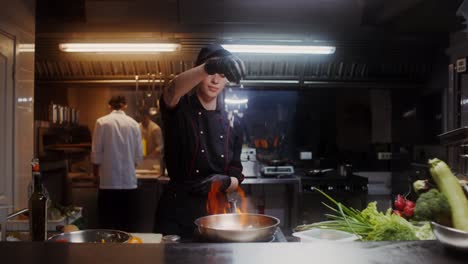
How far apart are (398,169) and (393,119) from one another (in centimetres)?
77

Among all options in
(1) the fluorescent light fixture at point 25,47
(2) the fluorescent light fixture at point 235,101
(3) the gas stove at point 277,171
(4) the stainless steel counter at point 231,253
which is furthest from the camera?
(2) the fluorescent light fixture at point 235,101

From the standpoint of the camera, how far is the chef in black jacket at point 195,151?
2553mm

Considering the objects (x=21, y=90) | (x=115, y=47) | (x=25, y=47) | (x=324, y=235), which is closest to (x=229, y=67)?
(x=324, y=235)

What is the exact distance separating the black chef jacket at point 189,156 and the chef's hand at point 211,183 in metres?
0.06

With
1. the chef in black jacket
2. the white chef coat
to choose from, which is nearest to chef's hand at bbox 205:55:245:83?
the chef in black jacket

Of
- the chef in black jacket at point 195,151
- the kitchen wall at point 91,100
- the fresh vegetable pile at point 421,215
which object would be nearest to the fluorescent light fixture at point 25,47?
the chef in black jacket at point 195,151

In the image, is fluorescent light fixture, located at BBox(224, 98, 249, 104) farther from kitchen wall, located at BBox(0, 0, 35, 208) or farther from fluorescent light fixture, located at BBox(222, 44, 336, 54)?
kitchen wall, located at BBox(0, 0, 35, 208)

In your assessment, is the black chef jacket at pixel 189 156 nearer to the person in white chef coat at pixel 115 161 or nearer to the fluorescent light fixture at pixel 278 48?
the fluorescent light fixture at pixel 278 48

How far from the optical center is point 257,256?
84cm

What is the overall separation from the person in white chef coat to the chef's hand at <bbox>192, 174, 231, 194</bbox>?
253 cm

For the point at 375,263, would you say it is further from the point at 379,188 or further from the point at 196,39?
the point at 379,188

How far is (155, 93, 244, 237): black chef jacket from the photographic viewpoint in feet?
8.41

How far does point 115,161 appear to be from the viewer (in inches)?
189

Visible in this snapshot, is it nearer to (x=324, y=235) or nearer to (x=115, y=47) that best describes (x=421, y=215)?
(x=324, y=235)
